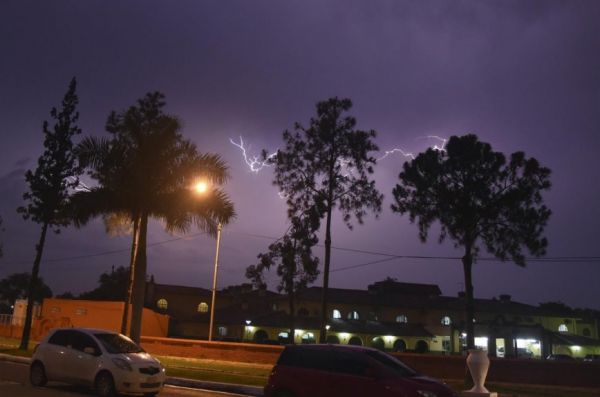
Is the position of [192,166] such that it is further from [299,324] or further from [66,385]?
[299,324]

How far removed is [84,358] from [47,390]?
4.23ft

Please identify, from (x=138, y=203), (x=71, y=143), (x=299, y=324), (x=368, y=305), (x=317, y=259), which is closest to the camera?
(x=138, y=203)

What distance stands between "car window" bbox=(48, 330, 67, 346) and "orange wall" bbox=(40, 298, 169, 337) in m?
27.3

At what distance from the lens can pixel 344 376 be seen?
38.7 feet

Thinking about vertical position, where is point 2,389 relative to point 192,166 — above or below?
below

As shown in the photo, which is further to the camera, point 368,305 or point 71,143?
point 368,305

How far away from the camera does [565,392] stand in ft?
77.0

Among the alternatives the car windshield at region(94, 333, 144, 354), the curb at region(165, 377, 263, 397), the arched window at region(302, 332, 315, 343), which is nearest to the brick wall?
the curb at region(165, 377, 263, 397)

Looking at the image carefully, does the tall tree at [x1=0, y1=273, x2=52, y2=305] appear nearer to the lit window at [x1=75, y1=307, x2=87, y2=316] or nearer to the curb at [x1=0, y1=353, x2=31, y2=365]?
the lit window at [x1=75, y1=307, x2=87, y2=316]

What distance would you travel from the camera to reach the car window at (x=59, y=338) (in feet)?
54.3

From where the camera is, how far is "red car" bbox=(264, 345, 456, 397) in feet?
36.2

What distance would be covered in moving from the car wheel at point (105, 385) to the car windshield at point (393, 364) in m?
6.63

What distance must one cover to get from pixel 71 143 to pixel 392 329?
4202 cm

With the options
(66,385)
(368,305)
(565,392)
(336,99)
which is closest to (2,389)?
(66,385)
